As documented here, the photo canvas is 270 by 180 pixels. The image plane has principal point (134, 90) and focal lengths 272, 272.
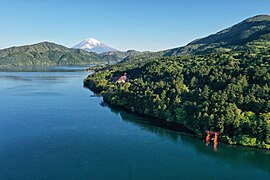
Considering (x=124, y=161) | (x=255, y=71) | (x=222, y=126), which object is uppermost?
(x=255, y=71)

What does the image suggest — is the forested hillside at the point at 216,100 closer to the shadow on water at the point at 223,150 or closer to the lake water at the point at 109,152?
the shadow on water at the point at 223,150

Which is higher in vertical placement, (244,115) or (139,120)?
(244,115)

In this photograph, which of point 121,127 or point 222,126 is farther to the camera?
point 121,127

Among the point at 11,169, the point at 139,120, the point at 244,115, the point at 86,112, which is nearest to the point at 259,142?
the point at 244,115

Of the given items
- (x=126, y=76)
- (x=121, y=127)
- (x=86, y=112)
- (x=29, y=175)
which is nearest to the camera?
(x=29, y=175)

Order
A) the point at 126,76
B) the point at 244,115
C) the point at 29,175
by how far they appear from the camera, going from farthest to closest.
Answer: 1. the point at 126,76
2. the point at 244,115
3. the point at 29,175

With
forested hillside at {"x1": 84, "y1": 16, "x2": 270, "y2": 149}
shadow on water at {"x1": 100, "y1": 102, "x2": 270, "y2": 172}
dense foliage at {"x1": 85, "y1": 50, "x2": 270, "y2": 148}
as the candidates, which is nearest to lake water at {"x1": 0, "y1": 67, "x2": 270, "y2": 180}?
shadow on water at {"x1": 100, "y1": 102, "x2": 270, "y2": 172}

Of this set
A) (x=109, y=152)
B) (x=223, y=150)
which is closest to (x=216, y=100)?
(x=223, y=150)

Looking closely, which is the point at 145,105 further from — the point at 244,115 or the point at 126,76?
the point at 126,76
